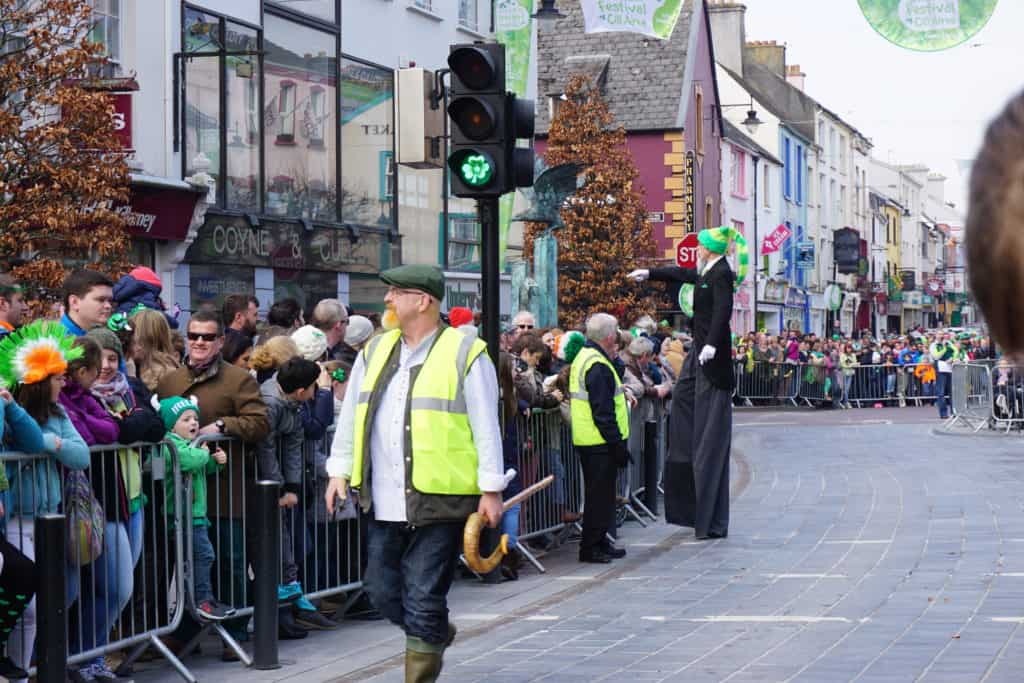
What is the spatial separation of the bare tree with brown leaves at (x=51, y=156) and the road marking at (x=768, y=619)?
5.80 metres

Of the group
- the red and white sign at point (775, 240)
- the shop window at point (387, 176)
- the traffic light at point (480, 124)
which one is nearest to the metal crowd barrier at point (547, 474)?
the traffic light at point (480, 124)

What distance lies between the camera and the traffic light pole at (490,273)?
361 inches

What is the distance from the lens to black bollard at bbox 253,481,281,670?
7.71 metres

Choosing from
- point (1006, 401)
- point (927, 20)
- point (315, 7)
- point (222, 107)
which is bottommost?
point (1006, 401)

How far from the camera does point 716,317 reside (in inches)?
507

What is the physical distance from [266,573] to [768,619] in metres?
2.88

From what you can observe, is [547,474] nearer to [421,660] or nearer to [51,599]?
[421,660]

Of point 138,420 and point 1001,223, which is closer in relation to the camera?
point 1001,223

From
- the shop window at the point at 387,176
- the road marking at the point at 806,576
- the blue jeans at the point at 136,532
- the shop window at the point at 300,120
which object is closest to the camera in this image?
the blue jeans at the point at 136,532

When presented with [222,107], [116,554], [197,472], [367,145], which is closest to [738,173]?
[367,145]

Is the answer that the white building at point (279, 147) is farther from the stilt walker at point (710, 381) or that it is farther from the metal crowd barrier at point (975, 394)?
the metal crowd barrier at point (975, 394)

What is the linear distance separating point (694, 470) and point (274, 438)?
5409mm

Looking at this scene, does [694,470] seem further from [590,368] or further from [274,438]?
[274,438]

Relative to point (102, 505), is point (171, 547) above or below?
below
